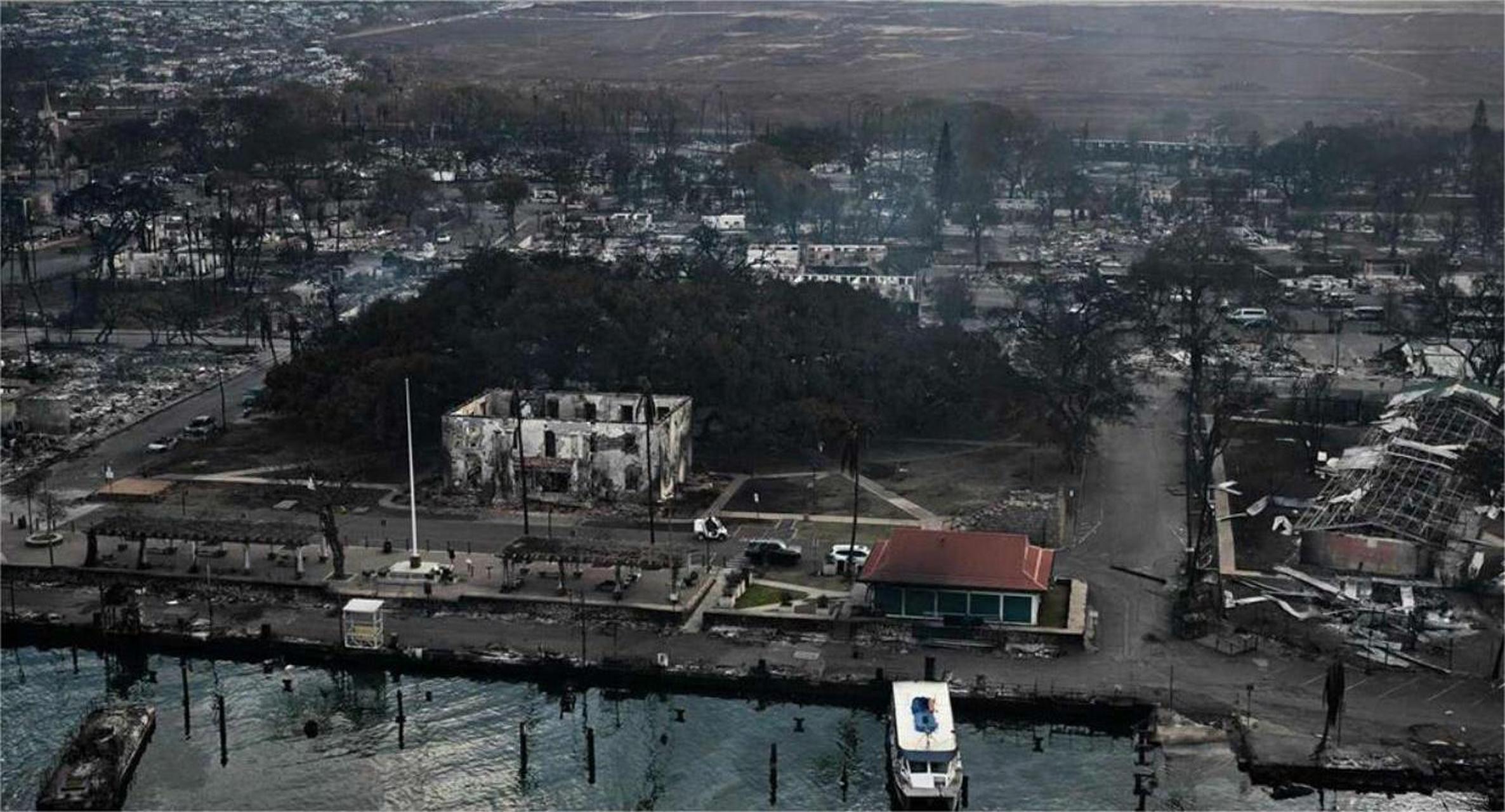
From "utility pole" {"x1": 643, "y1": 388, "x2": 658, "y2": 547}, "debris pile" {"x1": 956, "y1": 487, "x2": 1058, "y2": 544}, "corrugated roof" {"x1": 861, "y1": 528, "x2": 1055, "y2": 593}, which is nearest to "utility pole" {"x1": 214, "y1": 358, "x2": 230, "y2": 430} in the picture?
"utility pole" {"x1": 643, "y1": 388, "x2": 658, "y2": 547}

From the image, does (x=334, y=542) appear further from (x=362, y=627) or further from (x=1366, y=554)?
(x=1366, y=554)

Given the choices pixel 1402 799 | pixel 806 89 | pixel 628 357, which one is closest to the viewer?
pixel 1402 799

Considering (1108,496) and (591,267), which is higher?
(591,267)

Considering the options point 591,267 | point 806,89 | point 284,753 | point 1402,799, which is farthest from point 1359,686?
point 806,89

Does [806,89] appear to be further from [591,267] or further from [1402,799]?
[1402,799]

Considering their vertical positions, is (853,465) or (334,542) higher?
(853,465)

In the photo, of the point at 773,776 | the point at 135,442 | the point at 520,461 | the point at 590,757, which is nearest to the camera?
the point at 773,776

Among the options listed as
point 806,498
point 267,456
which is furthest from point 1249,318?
point 267,456

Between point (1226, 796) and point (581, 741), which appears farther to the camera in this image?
point (581, 741)
